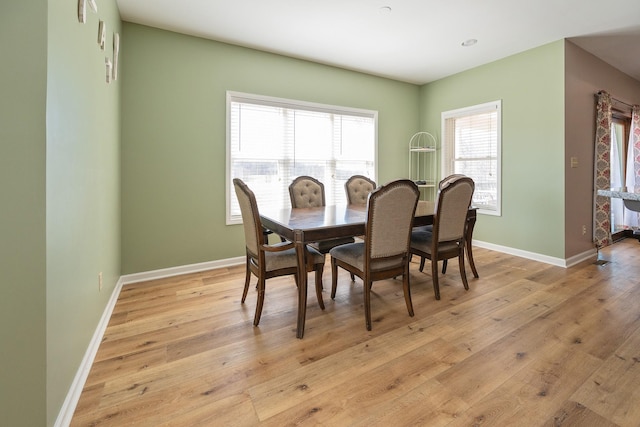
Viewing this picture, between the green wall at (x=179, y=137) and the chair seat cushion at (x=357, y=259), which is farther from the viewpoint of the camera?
the green wall at (x=179, y=137)

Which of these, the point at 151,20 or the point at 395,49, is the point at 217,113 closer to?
the point at 151,20

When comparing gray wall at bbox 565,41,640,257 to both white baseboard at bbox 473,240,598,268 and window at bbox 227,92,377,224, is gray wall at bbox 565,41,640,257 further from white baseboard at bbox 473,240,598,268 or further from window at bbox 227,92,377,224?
window at bbox 227,92,377,224

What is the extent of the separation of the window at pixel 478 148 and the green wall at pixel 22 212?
4.74 meters

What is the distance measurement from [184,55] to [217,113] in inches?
26.5

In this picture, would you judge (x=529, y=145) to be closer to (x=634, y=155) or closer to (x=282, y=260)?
(x=634, y=155)

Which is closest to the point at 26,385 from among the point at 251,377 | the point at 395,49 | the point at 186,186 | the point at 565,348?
the point at 251,377

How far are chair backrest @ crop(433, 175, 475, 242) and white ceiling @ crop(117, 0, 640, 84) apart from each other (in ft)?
5.56

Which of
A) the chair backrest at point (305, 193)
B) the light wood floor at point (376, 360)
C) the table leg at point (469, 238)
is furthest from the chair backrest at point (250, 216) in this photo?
the table leg at point (469, 238)

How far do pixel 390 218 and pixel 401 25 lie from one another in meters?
2.31

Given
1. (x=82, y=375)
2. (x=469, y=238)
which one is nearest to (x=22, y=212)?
(x=82, y=375)

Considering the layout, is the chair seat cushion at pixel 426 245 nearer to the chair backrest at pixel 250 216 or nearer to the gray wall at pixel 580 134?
the chair backrest at pixel 250 216

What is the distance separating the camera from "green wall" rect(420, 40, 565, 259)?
3.65m

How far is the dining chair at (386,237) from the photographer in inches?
82.7

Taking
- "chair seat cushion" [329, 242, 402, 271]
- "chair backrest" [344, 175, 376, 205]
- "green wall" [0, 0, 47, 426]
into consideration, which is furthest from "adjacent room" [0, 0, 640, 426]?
"chair backrest" [344, 175, 376, 205]
